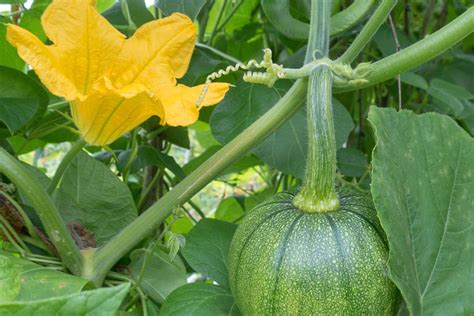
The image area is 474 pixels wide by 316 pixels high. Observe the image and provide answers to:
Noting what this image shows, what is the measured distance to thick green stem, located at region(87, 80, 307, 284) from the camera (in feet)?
2.79

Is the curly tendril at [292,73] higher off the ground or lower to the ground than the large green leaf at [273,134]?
higher

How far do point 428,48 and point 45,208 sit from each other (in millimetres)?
484

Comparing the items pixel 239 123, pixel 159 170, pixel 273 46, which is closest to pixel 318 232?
pixel 239 123

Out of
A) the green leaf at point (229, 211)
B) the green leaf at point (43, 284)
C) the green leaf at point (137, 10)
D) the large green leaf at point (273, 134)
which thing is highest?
the green leaf at point (137, 10)

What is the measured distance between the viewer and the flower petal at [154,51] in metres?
0.80

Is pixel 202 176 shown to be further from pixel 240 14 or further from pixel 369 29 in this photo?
pixel 240 14

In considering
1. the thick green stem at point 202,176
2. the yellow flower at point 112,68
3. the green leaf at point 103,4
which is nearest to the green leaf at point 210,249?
the thick green stem at point 202,176

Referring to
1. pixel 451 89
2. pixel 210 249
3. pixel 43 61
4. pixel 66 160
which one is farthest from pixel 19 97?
pixel 451 89

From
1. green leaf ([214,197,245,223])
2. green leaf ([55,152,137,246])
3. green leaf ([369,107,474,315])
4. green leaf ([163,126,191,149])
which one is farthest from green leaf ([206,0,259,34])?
green leaf ([369,107,474,315])

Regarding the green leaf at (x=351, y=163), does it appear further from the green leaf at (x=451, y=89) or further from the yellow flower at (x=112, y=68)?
the yellow flower at (x=112, y=68)

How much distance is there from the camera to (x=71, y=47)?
78 cm

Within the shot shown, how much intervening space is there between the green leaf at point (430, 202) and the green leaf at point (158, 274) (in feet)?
1.24

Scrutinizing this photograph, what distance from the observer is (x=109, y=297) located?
45 centimetres

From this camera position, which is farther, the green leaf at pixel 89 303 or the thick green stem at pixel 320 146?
the thick green stem at pixel 320 146
